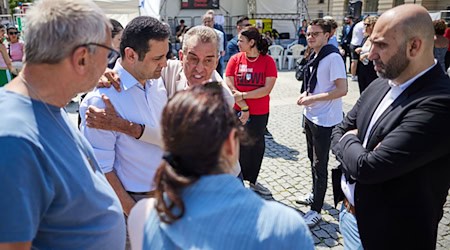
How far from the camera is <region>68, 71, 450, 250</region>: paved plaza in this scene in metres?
3.60

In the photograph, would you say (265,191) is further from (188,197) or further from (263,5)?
(263,5)

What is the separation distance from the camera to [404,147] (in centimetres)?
176

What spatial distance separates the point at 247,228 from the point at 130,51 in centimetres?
148

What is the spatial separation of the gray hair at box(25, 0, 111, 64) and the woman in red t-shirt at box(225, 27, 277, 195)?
3.12m

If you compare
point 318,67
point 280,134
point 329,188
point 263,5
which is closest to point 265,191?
point 329,188

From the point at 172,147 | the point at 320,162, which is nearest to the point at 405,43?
the point at 172,147

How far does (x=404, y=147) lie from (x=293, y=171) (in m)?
3.49

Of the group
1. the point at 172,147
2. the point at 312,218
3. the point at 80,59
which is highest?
the point at 80,59

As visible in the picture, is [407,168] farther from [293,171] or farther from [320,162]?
[293,171]

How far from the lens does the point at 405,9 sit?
194cm

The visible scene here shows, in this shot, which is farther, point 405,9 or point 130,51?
point 130,51

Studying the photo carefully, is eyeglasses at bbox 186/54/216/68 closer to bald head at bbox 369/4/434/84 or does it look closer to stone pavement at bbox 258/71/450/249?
bald head at bbox 369/4/434/84

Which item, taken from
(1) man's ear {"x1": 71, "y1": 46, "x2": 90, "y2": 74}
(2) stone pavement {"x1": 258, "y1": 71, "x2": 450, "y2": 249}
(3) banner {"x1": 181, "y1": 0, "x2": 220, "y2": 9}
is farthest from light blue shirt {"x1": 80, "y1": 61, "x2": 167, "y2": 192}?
(3) banner {"x1": 181, "y1": 0, "x2": 220, "y2": 9}

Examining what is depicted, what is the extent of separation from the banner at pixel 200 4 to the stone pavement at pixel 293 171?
43.0 ft
